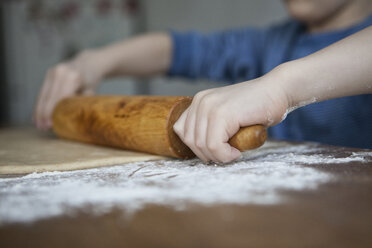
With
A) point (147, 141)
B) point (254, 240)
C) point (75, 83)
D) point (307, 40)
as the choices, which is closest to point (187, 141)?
point (147, 141)

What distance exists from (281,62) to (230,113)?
2.98 feet

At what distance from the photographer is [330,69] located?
62 cm

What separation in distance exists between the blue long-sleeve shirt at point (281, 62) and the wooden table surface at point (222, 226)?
2.90 feet

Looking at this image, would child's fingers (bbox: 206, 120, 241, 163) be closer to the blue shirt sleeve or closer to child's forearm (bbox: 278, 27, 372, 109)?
child's forearm (bbox: 278, 27, 372, 109)

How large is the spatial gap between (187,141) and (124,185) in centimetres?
18

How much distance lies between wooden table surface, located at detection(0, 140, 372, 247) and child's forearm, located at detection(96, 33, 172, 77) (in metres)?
1.17

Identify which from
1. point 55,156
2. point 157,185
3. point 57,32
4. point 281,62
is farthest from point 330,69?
point 57,32

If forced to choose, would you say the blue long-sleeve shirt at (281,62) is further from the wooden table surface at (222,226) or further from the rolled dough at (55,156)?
the wooden table surface at (222,226)

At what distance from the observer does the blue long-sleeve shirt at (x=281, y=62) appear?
1.21 meters

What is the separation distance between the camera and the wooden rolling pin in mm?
699

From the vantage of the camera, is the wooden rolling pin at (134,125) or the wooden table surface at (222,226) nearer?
the wooden table surface at (222,226)

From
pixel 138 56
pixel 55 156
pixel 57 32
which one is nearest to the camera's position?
pixel 55 156

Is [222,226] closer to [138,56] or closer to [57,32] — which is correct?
[138,56]

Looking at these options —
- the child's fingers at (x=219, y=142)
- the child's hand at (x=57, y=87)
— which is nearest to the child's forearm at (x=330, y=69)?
the child's fingers at (x=219, y=142)
